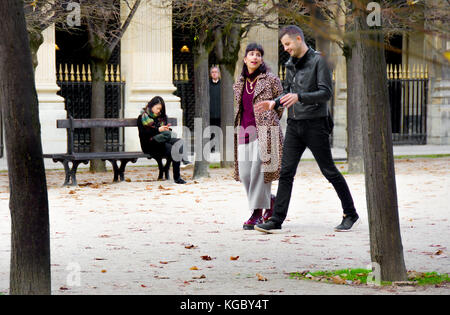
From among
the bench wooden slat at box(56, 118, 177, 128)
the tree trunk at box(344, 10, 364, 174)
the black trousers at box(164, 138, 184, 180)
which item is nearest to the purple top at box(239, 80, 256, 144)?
the black trousers at box(164, 138, 184, 180)

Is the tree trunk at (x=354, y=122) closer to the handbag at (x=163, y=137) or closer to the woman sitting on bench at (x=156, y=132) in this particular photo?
the woman sitting on bench at (x=156, y=132)

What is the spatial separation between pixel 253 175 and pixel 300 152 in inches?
22.6

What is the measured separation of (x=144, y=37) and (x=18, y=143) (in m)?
16.7

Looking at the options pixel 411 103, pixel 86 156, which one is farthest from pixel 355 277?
pixel 411 103

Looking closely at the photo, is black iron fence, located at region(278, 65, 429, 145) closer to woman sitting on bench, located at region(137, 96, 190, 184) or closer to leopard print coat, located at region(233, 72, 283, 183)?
woman sitting on bench, located at region(137, 96, 190, 184)

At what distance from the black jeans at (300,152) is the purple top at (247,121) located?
39 centimetres

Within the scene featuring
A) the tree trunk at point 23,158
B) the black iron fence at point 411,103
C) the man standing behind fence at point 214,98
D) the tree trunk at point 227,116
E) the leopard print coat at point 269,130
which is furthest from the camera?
the black iron fence at point 411,103

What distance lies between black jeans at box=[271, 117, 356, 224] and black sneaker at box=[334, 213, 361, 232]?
79mm

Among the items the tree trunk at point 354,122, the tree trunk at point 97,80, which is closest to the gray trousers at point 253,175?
the tree trunk at point 354,122

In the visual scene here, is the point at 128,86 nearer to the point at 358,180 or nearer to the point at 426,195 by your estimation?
the point at 358,180

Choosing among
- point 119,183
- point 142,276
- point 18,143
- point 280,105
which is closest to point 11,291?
point 18,143

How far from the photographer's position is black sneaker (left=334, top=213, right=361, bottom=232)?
29.3ft

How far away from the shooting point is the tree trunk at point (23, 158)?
198 inches

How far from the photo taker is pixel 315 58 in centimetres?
873
